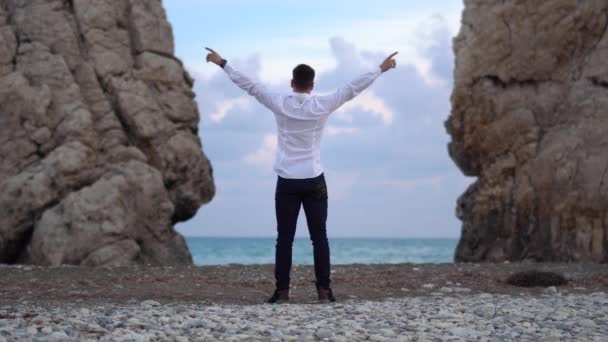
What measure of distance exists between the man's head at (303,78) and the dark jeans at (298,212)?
3.24 feet

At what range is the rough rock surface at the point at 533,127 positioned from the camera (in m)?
18.7

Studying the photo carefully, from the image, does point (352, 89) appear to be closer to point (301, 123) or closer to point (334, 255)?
point (301, 123)

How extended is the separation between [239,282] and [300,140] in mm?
4387

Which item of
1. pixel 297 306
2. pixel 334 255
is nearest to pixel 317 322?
pixel 297 306

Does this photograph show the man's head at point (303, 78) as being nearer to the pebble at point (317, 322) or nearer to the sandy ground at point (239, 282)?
the pebble at point (317, 322)

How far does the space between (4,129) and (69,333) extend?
534 inches

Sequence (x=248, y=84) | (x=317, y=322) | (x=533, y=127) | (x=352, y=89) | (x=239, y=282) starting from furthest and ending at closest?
(x=533, y=127) < (x=239, y=282) < (x=248, y=84) < (x=352, y=89) < (x=317, y=322)

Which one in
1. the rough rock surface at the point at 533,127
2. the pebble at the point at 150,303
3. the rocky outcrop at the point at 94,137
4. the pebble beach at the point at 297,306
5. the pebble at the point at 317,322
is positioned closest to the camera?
the pebble at the point at 317,322

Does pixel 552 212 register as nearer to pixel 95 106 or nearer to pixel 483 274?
pixel 483 274

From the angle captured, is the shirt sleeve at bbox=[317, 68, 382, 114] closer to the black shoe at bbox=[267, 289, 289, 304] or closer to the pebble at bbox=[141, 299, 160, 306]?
the black shoe at bbox=[267, 289, 289, 304]

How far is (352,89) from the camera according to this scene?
8.78m

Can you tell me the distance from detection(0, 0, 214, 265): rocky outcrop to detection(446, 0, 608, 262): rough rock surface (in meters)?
7.11

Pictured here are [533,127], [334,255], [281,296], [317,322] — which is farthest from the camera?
[334,255]

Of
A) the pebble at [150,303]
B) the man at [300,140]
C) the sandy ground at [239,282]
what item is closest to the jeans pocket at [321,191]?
the man at [300,140]
